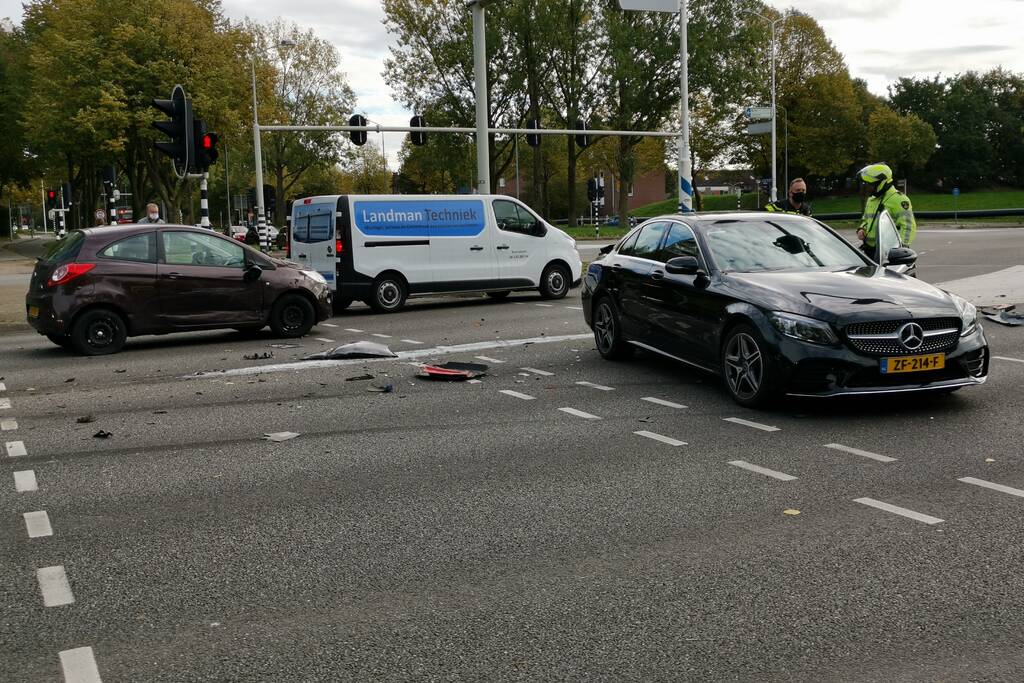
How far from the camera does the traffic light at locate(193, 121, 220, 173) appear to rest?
16812 millimetres

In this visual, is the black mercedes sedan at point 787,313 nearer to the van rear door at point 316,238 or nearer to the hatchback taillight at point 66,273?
the hatchback taillight at point 66,273

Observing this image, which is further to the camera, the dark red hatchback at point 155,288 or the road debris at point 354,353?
the dark red hatchback at point 155,288

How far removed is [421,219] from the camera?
57.4ft

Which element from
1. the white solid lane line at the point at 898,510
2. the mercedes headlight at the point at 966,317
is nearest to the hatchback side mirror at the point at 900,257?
the mercedes headlight at the point at 966,317

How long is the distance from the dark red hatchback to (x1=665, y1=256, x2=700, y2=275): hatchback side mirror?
633cm

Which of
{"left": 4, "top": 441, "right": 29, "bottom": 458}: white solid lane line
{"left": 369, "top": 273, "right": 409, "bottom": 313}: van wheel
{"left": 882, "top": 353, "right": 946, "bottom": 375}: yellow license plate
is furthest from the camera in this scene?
{"left": 369, "top": 273, "right": 409, "bottom": 313}: van wheel

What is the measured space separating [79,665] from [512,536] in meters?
2.08

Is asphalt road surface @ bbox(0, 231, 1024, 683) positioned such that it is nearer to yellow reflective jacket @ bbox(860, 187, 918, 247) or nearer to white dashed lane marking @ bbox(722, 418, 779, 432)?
white dashed lane marking @ bbox(722, 418, 779, 432)

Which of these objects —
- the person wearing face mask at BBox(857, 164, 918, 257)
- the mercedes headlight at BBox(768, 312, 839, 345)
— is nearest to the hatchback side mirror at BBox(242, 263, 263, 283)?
the person wearing face mask at BBox(857, 164, 918, 257)

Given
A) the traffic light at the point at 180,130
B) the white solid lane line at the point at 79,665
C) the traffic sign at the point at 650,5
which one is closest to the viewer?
the white solid lane line at the point at 79,665

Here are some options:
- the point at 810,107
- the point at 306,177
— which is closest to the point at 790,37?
the point at 810,107

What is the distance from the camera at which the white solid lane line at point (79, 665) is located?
3.55 meters

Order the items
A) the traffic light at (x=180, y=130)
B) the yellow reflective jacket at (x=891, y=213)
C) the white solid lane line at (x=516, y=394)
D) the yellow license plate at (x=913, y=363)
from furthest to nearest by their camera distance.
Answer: the traffic light at (x=180, y=130) → the yellow reflective jacket at (x=891, y=213) → the white solid lane line at (x=516, y=394) → the yellow license plate at (x=913, y=363)

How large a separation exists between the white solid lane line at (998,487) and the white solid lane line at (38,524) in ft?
16.2
